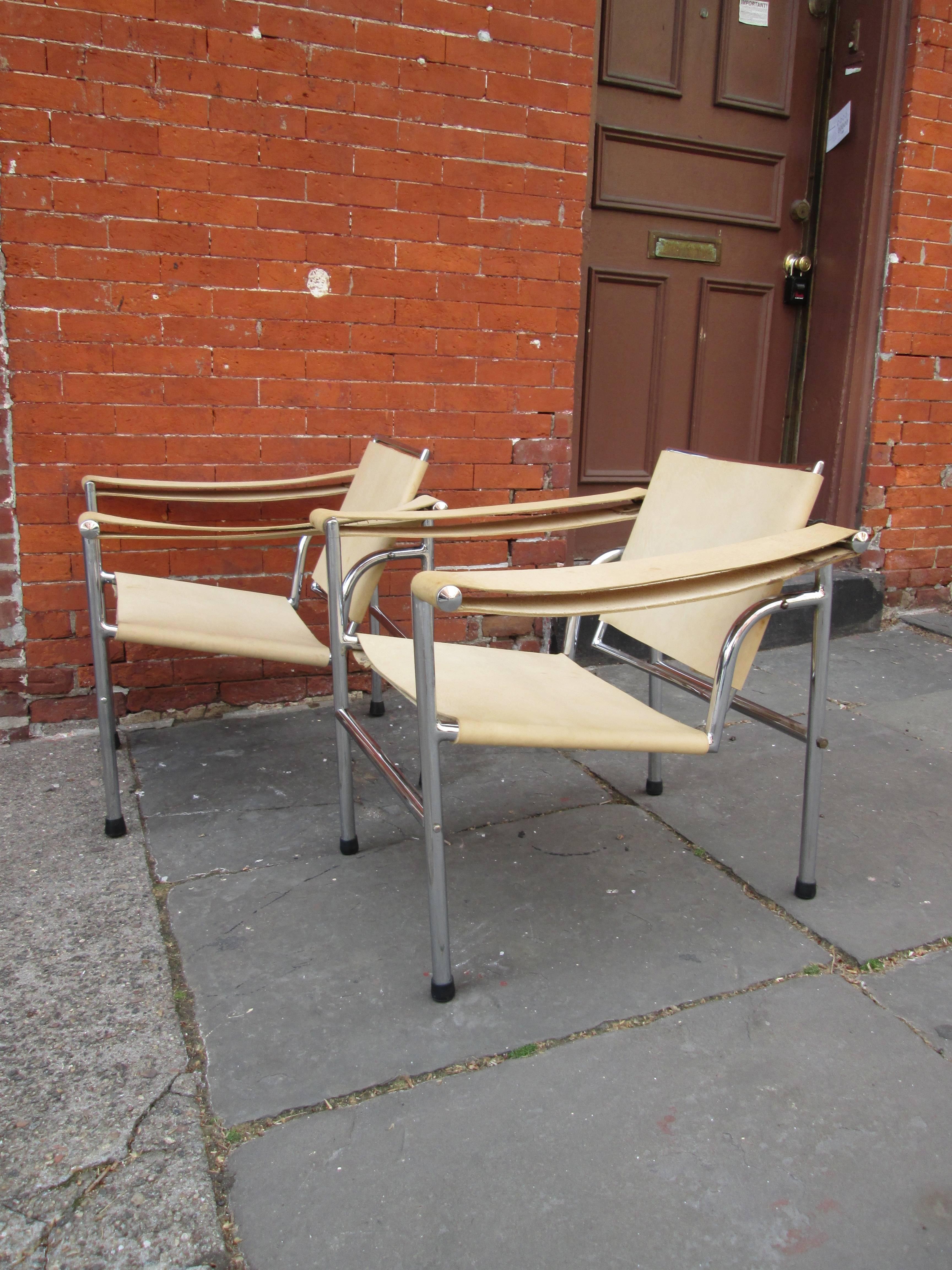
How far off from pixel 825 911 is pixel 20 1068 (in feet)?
4.82

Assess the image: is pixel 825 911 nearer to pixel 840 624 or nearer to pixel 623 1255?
pixel 623 1255

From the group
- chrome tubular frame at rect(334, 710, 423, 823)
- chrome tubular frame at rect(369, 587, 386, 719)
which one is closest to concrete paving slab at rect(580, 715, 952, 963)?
chrome tubular frame at rect(369, 587, 386, 719)

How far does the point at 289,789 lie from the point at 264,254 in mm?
1508

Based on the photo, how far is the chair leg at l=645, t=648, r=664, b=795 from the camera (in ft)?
7.96

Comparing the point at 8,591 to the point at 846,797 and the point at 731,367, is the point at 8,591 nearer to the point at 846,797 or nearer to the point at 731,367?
the point at 846,797

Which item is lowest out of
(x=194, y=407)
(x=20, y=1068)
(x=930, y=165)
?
(x=20, y=1068)

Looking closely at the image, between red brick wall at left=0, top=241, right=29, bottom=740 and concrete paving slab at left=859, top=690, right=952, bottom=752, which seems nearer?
red brick wall at left=0, top=241, right=29, bottom=740

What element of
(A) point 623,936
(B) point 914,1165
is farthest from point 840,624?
(B) point 914,1165

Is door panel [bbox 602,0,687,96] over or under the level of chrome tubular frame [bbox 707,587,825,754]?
over

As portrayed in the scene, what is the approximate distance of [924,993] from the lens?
5.51 ft

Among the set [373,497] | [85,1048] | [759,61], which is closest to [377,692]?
[373,497]

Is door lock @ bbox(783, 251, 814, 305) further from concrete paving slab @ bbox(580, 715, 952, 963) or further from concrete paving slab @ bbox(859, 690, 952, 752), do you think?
concrete paving slab @ bbox(580, 715, 952, 963)

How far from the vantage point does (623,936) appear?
1851mm

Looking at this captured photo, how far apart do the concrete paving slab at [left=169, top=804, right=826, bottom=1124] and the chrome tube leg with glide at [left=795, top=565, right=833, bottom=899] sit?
13 cm
